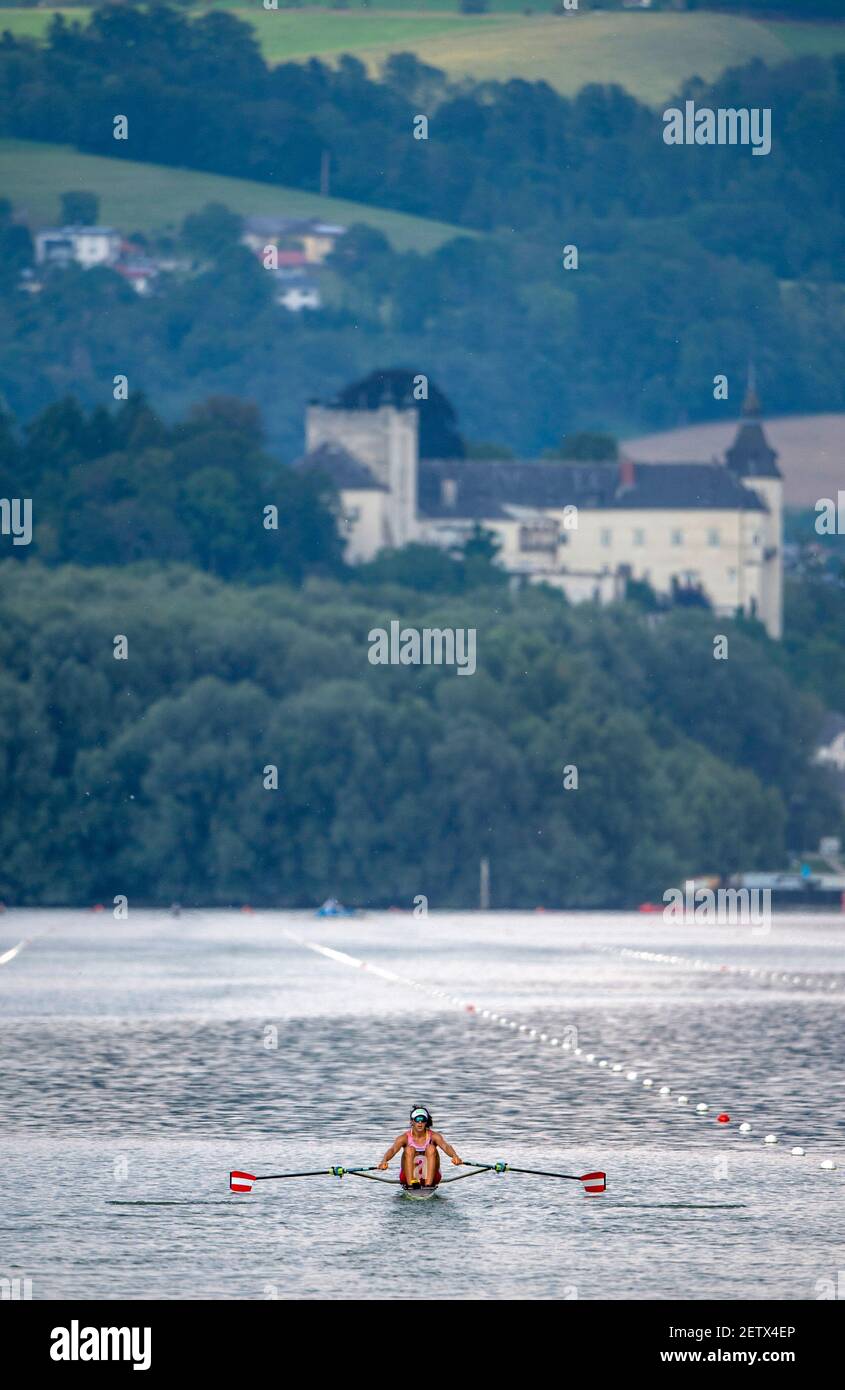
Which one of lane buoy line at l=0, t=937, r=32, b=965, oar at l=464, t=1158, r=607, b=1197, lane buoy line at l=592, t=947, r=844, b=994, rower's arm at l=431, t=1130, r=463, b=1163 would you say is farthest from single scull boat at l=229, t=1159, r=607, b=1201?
lane buoy line at l=0, t=937, r=32, b=965

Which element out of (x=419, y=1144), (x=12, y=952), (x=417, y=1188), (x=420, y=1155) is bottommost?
(x=12, y=952)

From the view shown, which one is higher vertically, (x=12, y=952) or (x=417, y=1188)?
(x=417, y=1188)

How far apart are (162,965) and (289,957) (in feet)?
24.6

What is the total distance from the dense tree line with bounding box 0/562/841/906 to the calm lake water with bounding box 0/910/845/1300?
67587 mm

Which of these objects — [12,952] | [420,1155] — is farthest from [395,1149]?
[12,952]

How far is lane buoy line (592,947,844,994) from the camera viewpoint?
79.4 metres

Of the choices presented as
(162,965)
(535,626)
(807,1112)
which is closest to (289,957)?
(162,965)

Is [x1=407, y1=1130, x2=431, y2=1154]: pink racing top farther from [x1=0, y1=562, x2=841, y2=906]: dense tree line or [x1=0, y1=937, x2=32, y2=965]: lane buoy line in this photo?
[x1=0, y1=562, x2=841, y2=906]: dense tree line

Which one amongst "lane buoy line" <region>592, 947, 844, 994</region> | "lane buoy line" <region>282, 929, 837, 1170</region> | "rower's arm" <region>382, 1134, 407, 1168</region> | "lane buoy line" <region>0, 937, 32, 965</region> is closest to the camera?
"rower's arm" <region>382, 1134, 407, 1168</region>

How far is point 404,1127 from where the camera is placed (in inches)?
1673

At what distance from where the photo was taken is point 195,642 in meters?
163

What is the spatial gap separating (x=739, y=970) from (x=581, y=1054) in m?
32.7

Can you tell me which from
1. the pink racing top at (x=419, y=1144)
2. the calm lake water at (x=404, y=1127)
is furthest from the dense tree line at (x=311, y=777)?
the pink racing top at (x=419, y=1144)

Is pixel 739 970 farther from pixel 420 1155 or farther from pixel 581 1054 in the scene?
pixel 420 1155
